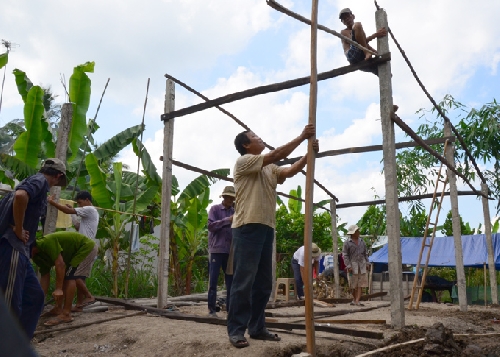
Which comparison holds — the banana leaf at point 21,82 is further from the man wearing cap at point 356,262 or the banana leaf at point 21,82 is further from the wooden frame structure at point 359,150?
the man wearing cap at point 356,262

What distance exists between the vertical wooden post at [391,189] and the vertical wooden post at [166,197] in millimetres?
3189

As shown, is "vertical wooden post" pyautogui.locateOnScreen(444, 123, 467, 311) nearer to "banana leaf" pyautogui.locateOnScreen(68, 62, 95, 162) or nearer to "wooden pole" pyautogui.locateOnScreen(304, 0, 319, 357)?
"wooden pole" pyautogui.locateOnScreen(304, 0, 319, 357)

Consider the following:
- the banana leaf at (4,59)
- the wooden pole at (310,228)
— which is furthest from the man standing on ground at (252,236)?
the banana leaf at (4,59)

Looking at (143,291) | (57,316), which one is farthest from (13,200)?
(143,291)

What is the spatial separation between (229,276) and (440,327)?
2958 millimetres

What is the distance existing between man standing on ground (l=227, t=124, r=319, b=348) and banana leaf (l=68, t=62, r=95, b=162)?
19.3 ft

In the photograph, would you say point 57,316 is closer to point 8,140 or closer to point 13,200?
point 13,200

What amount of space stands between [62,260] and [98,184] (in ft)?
15.8

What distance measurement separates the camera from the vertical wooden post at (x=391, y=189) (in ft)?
17.6

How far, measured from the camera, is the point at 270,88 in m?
6.42

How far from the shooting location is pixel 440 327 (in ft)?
14.0

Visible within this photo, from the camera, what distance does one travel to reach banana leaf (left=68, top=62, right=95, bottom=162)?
968 cm

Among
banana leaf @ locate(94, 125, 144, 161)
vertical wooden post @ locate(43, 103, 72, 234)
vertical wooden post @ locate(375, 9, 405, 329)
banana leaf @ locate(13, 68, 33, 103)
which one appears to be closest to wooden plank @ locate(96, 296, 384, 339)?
vertical wooden post @ locate(375, 9, 405, 329)

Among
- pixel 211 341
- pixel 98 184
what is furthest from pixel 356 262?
pixel 211 341
